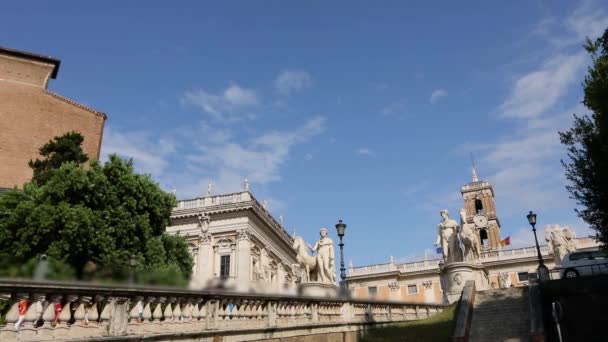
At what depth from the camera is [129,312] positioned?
7.84 metres

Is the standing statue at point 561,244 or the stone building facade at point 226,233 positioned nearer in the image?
the standing statue at point 561,244

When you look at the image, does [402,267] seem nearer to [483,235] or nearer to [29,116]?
[483,235]

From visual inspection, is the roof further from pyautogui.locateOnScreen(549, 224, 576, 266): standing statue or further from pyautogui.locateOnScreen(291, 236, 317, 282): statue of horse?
pyautogui.locateOnScreen(549, 224, 576, 266): standing statue

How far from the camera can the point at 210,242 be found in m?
40.8

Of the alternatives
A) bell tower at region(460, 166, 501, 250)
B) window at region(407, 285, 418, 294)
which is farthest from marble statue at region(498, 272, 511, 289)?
bell tower at region(460, 166, 501, 250)

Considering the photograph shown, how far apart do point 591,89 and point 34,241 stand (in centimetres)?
2497

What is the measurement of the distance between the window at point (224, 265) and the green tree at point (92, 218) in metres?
13.7

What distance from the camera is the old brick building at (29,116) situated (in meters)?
37.2

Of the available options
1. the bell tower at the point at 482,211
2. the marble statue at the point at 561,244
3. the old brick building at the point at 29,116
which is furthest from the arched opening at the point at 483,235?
the old brick building at the point at 29,116

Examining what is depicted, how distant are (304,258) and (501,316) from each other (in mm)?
7745

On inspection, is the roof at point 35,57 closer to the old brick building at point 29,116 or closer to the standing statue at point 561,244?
the old brick building at point 29,116

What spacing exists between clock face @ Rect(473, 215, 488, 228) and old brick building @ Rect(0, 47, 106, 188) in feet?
191

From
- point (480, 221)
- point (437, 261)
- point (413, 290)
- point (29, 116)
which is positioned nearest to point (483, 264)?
point (437, 261)

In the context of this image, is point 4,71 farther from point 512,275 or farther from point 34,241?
point 512,275
